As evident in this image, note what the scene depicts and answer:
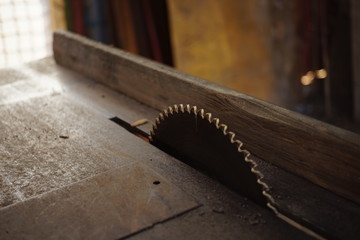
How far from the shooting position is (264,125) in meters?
1.66

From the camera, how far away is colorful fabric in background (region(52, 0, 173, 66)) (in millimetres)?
5180

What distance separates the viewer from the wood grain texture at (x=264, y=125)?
1.44 meters

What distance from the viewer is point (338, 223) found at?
53.8 inches

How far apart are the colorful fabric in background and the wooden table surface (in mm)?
3161

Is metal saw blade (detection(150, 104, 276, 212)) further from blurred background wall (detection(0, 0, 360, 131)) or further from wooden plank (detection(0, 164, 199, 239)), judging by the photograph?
blurred background wall (detection(0, 0, 360, 131))

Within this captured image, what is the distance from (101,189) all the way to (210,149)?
34 centimetres

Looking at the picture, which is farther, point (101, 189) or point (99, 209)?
point (101, 189)

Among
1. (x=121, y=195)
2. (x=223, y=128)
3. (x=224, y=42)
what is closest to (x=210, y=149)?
(x=223, y=128)

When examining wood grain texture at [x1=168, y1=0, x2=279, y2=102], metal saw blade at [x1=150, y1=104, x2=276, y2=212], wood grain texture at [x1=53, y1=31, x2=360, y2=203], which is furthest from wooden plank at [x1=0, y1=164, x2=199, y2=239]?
wood grain texture at [x1=168, y1=0, x2=279, y2=102]

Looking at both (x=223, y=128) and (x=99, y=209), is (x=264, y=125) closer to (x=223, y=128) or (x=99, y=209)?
(x=223, y=128)

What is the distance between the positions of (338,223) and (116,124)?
1016mm

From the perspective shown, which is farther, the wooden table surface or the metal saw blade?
the metal saw blade

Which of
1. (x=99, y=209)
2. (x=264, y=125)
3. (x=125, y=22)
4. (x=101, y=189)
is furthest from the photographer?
(x=125, y=22)

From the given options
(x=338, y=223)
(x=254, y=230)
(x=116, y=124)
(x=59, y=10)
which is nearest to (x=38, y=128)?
(x=116, y=124)
